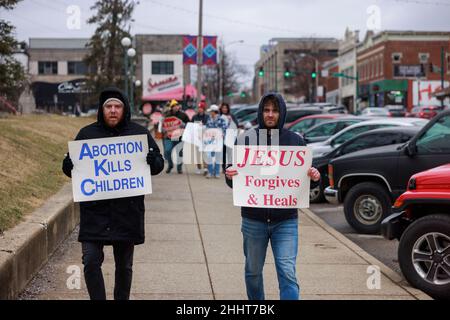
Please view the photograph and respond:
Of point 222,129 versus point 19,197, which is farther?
point 222,129

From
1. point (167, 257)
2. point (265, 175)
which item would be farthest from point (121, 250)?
point (167, 257)

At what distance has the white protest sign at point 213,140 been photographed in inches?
714

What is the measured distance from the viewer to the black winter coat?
579 centimetres

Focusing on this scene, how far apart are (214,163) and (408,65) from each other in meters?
57.8

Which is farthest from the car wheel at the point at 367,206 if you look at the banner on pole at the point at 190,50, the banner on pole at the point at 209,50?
the banner on pole at the point at 209,50

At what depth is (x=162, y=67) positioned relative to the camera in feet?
265

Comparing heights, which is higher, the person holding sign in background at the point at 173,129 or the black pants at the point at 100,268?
the person holding sign in background at the point at 173,129

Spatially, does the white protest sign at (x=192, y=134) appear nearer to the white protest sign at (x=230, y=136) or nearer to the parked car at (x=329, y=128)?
the white protest sign at (x=230, y=136)

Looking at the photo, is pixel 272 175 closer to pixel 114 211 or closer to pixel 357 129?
pixel 114 211

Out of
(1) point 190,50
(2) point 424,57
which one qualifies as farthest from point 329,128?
(2) point 424,57

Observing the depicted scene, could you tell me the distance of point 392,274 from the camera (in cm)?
822

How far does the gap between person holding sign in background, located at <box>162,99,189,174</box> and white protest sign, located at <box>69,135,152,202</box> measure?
12.4m
